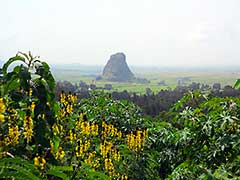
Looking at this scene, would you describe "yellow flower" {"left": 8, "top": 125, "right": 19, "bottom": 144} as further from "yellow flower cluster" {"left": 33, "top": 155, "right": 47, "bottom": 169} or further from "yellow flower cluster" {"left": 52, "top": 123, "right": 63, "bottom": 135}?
"yellow flower cluster" {"left": 52, "top": 123, "right": 63, "bottom": 135}

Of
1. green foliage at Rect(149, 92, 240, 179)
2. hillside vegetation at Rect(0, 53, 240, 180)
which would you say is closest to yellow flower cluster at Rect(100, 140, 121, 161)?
hillside vegetation at Rect(0, 53, 240, 180)

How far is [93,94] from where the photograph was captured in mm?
8266

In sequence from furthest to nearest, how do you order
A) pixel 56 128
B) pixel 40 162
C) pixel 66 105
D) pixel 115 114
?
pixel 115 114, pixel 66 105, pixel 56 128, pixel 40 162

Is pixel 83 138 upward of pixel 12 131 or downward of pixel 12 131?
downward

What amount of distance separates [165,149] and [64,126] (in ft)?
12.4

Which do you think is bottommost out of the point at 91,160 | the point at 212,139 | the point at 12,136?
the point at 91,160

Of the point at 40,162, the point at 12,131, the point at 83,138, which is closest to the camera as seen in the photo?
the point at 40,162

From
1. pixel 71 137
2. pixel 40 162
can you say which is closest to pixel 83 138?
pixel 71 137

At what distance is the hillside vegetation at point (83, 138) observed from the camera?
6.87ft

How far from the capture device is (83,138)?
396 centimetres

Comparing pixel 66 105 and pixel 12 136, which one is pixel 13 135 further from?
pixel 66 105

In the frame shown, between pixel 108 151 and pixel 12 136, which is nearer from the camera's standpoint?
pixel 12 136

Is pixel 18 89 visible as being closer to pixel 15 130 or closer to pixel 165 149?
pixel 15 130

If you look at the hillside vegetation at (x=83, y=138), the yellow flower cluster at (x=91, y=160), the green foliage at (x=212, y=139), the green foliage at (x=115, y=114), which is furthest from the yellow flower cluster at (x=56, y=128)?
the green foliage at (x=115, y=114)
